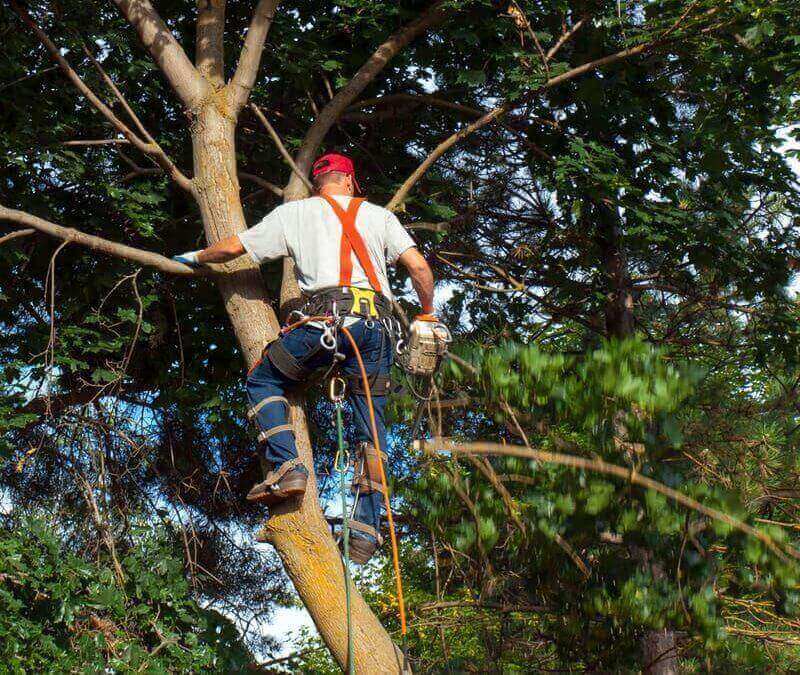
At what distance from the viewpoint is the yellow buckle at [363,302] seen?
13.4 ft

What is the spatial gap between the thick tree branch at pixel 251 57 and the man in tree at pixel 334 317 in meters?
0.97

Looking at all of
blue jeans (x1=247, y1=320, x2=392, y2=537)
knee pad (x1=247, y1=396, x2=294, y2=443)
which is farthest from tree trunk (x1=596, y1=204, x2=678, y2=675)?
knee pad (x1=247, y1=396, x2=294, y2=443)

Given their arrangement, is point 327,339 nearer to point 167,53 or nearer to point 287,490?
point 287,490

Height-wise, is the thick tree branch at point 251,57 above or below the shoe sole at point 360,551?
above

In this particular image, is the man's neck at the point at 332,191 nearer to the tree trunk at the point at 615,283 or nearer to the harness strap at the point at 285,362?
the harness strap at the point at 285,362

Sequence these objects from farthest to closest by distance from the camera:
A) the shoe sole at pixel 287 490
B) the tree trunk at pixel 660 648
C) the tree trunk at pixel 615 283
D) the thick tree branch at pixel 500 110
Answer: the tree trunk at pixel 615 283, the tree trunk at pixel 660 648, the thick tree branch at pixel 500 110, the shoe sole at pixel 287 490

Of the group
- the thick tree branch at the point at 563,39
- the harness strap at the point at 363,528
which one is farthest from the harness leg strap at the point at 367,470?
the thick tree branch at the point at 563,39

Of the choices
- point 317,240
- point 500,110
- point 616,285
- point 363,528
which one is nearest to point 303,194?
point 317,240

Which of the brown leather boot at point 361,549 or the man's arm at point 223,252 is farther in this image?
the man's arm at point 223,252

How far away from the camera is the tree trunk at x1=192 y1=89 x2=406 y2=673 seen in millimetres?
3785

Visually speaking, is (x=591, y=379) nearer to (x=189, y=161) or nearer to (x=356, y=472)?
(x=356, y=472)

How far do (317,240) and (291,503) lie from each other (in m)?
1.17

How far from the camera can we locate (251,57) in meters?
5.08

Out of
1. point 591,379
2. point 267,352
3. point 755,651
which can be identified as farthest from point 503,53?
point 755,651
